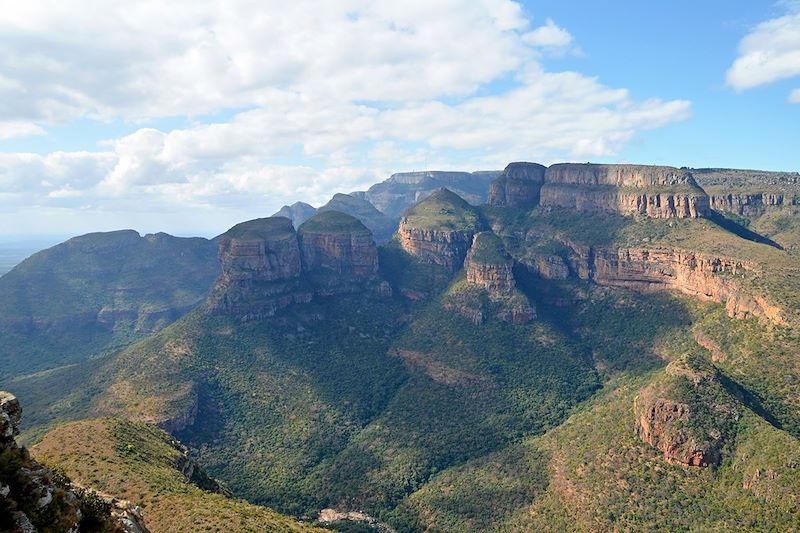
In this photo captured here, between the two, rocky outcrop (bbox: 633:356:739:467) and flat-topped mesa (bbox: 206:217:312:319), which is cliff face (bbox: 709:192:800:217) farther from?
flat-topped mesa (bbox: 206:217:312:319)

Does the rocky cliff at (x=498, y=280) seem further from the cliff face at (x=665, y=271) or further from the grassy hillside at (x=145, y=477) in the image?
the grassy hillside at (x=145, y=477)

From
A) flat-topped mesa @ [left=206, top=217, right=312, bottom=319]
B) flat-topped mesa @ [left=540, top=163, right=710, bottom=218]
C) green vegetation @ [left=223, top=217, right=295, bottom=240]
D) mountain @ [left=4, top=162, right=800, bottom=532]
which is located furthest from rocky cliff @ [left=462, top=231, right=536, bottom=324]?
green vegetation @ [left=223, top=217, right=295, bottom=240]

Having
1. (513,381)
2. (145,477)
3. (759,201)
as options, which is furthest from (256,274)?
(759,201)

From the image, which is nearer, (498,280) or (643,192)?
(498,280)

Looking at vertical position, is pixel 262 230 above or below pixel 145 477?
above

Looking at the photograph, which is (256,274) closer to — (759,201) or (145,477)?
(145,477)

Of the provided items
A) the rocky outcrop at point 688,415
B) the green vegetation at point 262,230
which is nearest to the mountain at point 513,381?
the rocky outcrop at point 688,415

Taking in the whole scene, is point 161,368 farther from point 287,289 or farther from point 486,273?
point 486,273
